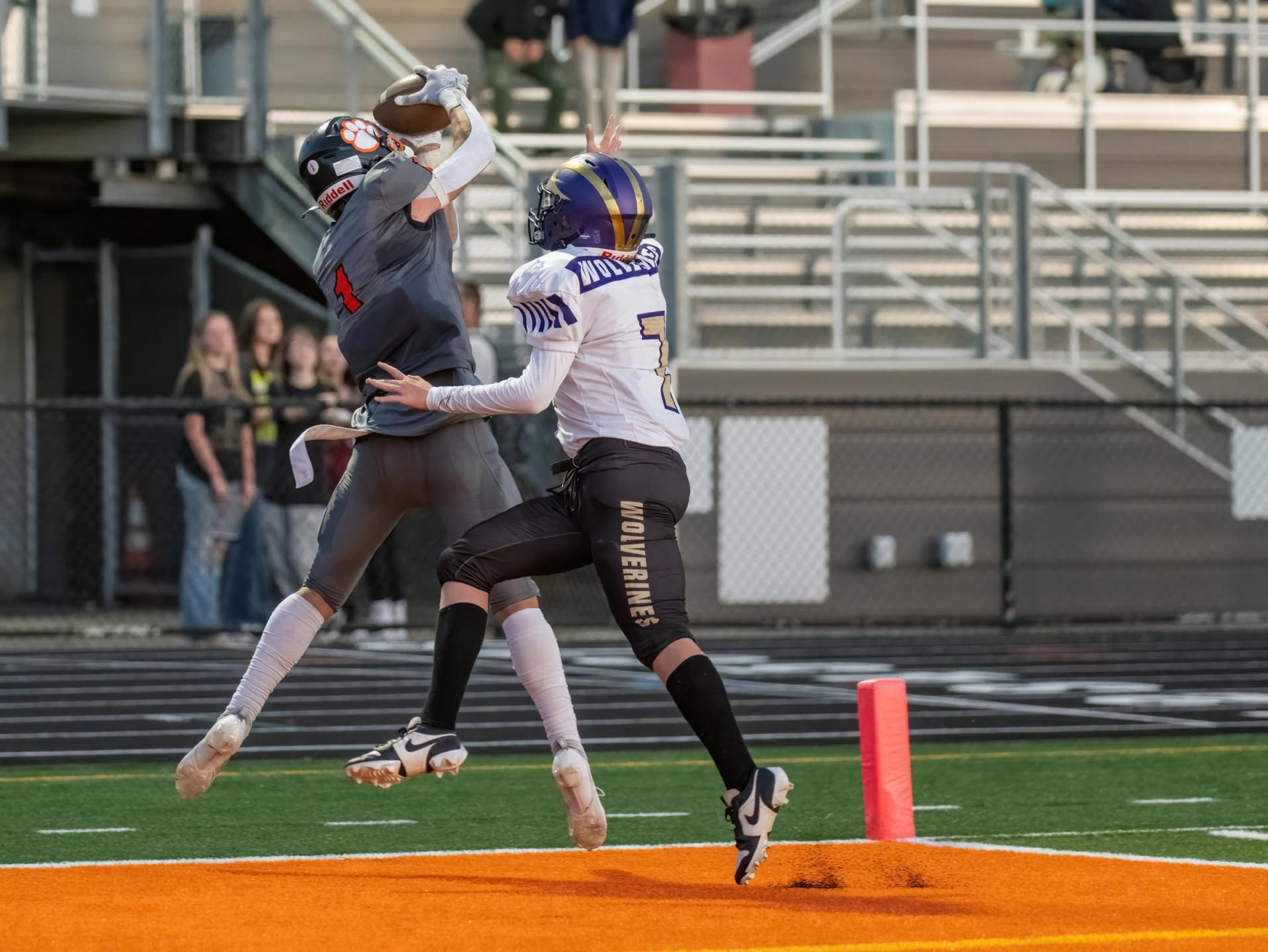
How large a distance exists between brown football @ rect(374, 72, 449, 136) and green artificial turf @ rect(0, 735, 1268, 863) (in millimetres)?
2096

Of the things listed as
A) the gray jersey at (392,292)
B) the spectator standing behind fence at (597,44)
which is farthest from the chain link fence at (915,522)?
the gray jersey at (392,292)

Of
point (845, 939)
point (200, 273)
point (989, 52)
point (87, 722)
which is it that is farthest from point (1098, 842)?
point (989, 52)

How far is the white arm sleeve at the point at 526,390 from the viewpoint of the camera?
18.8 ft

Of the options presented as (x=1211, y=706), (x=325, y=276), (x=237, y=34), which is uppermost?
(x=237, y=34)

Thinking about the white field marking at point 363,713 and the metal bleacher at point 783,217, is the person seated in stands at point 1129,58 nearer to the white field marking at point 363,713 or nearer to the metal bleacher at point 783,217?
the metal bleacher at point 783,217

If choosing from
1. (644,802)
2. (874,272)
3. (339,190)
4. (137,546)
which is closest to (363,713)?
(644,802)

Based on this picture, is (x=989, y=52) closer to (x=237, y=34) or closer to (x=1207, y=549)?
(x=1207, y=549)

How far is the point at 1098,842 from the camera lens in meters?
6.55

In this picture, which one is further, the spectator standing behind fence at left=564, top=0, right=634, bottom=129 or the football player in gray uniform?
the spectator standing behind fence at left=564, top=0, right=634, bottom=129

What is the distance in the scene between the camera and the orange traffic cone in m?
17.9

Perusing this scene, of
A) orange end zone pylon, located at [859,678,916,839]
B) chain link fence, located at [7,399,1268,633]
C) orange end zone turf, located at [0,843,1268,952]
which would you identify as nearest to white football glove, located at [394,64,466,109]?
orange end zone pylon, located at [859,678,916,839]

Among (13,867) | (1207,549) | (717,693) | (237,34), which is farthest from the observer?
(1207,549)

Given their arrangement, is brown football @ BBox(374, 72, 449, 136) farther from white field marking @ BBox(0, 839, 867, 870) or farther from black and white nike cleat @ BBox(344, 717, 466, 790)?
white field marking @ BBox(0, 839, 867, 870)

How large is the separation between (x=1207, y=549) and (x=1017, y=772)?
9322mm
